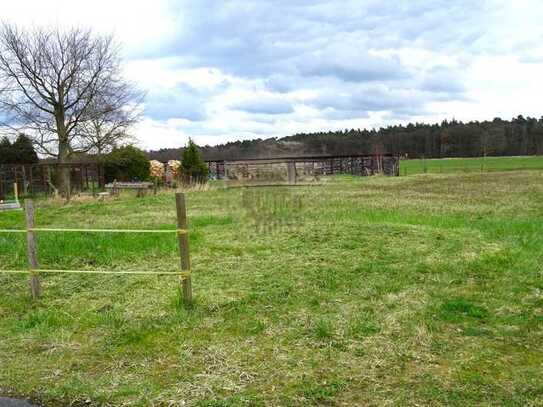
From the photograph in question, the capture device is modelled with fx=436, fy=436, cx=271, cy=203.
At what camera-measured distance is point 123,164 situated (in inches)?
1056

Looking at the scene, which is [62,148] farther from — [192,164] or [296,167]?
[296,167]

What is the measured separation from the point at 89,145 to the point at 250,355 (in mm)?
22852

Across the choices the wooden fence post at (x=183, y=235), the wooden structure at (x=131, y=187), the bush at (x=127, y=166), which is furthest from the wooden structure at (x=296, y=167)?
the wooden fence post at (x=183, y=235)

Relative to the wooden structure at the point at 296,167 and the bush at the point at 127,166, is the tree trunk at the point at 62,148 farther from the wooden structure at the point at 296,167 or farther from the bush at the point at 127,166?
the wooden structure at the point at 296,167

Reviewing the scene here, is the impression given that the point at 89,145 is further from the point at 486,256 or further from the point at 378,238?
the point at 486,256

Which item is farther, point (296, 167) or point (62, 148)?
point (296, 167)

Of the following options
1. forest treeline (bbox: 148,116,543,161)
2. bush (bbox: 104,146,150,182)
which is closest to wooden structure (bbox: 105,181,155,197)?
bush (bbox: 104,146,150,182)

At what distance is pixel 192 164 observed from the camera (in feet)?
91.8

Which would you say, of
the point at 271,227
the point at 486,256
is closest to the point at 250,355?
the point at 486,256

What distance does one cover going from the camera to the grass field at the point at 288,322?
295cm

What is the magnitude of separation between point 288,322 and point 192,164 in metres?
24.6

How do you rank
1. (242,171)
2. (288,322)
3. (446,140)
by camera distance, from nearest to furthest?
(288,322), (242,171), (446,140)

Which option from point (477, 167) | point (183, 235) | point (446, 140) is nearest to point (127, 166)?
point (183, 235)

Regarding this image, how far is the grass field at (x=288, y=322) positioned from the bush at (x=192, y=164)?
65.0 ft
